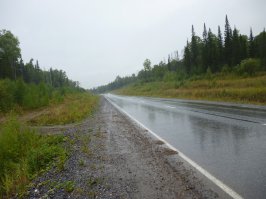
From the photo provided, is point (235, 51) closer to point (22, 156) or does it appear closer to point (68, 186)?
point (22, 156)

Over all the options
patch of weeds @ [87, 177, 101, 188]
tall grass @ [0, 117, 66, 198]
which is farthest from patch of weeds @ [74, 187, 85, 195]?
tall grass @ [0, 117, 66, 198]

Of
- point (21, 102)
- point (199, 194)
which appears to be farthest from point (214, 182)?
point (21, 102)

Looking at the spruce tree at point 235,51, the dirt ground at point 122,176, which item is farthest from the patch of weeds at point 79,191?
the spruce tree at point 235,51

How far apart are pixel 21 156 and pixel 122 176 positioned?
192 inches

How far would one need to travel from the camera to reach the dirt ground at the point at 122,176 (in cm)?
459

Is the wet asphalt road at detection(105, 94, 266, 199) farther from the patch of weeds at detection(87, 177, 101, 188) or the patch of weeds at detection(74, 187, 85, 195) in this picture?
the patch of weeds at detection(74, 187, 85, 195)

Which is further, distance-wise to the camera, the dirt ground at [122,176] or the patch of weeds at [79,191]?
the patch of weeds at [79,191]

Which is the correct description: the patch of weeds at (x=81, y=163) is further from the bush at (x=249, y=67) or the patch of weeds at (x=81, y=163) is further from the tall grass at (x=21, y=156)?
the bush at (x=249, y=67)

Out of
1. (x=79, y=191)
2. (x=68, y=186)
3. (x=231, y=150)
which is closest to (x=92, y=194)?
(x=79, y=191)

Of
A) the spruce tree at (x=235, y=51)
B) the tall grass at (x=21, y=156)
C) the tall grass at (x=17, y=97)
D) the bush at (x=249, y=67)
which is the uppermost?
the spruce tree at (x=235, y=51)

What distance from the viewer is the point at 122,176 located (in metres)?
5.52

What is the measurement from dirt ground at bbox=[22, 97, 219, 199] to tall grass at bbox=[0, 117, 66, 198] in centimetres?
48

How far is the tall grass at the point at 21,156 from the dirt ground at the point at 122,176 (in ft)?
1.57

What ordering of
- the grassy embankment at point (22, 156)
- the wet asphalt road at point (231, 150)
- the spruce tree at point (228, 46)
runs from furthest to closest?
the spruce tree at point (228, 46)
the grassy embankment at point (22, 156)
the wet asphalt road at point (231, 150)
